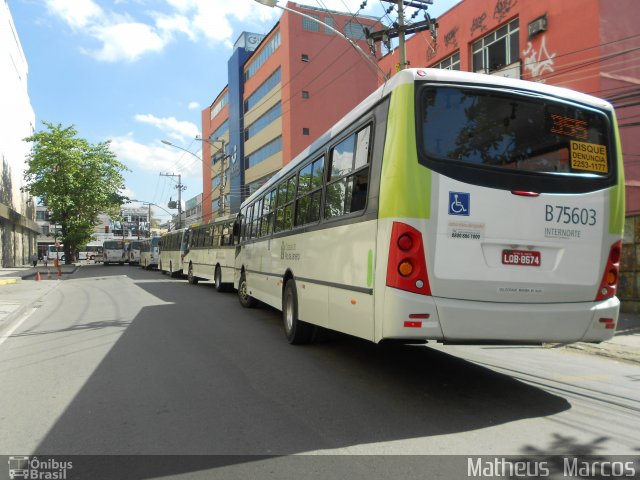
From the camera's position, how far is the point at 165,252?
101ft

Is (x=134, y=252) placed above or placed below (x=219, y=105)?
below

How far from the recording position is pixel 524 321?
175 inches

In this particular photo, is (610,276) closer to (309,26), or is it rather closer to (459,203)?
(459,203)

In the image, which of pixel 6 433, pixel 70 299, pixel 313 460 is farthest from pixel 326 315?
pixel 70 299

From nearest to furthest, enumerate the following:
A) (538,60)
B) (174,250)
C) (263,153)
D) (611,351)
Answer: (611,351)
(538,60)
(174,250)
(263,153)

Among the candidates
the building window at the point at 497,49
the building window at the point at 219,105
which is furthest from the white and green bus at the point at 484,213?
the building window at the point at 219,105

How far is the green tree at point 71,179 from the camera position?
41.2 m

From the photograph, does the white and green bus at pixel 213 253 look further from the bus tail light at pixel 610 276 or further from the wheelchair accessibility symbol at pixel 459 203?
the bus tail light at pixel 610 276

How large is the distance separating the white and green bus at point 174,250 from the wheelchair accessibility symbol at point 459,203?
20.6 meters

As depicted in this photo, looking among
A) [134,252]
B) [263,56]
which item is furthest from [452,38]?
[134,252]

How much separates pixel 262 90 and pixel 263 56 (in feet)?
10.8

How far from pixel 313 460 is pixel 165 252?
2879 centimetres

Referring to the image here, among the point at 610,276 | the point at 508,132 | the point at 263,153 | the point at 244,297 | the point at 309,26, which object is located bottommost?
the point at 244,297

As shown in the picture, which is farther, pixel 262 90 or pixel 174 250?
pixel 262 90
